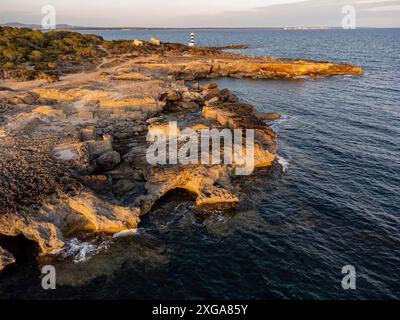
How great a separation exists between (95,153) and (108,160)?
5.87 feet

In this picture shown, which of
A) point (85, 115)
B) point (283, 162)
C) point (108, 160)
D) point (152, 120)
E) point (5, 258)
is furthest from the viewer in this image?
point (152, 120)

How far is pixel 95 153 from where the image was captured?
109ft

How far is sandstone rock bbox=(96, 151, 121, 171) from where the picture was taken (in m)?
32.2

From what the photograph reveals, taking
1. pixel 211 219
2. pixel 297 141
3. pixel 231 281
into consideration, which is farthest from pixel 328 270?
pixel 297 141

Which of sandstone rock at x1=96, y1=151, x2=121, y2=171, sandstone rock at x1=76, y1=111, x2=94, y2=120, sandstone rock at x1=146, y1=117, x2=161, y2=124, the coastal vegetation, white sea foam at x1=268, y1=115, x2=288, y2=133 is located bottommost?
sandstone rock at x1=96, y1=151, x2=121, y2=171

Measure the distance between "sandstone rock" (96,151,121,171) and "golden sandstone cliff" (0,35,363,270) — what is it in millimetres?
94

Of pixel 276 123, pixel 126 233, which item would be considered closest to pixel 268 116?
pixel 276 123

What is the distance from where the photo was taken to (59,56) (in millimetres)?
85562

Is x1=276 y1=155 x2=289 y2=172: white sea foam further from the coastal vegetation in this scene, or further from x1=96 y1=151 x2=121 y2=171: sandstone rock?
the coastal vegetation

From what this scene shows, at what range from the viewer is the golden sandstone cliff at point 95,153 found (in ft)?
79.0

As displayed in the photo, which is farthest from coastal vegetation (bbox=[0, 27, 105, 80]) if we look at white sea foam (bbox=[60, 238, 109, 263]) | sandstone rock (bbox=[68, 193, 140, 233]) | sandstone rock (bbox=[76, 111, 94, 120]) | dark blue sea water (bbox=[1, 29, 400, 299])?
dark blue sea water (bbox=[1, 29, 400, 299])

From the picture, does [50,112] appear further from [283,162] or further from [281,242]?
[281,242]

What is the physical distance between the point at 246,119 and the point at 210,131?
6743 millimetres

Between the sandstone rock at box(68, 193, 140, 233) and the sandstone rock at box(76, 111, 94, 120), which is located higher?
the sandstone rock at box(76, 111, 94, 120)
